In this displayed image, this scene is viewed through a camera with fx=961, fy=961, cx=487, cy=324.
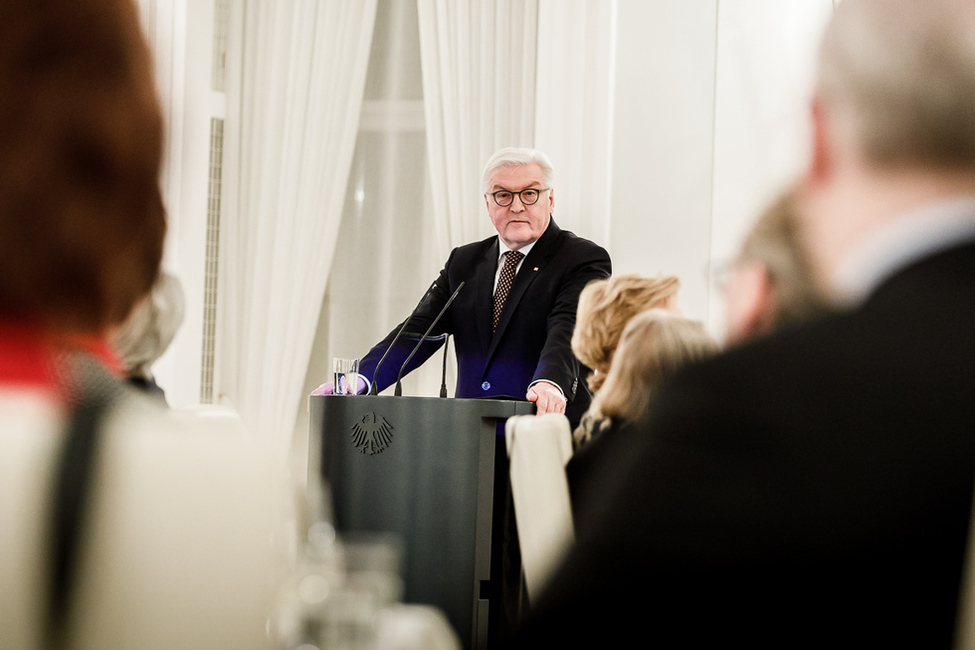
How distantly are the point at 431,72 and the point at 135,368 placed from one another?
13.2 feet

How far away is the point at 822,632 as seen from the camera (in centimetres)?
61

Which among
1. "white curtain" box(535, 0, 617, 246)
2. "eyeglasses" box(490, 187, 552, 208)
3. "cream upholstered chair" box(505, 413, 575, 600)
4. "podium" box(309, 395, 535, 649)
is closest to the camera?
"cream upholstered chair" box(505, 413, 575, 600)

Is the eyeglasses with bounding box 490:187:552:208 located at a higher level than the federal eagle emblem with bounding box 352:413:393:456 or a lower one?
higher

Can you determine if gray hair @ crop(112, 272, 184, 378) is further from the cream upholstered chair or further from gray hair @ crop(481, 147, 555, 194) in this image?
gray hair @ crop(481, 147, 555, 194)

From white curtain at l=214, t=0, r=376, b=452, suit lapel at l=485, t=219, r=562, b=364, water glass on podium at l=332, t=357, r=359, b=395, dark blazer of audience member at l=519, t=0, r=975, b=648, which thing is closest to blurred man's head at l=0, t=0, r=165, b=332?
dark blazer of audience member at l=519, t=0, r=975, b=648

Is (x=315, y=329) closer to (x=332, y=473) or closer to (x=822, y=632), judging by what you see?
(x=332, y=473)

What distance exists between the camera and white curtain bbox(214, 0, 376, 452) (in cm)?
601

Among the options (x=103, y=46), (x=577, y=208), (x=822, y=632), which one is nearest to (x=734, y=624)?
(x=822, y=632)

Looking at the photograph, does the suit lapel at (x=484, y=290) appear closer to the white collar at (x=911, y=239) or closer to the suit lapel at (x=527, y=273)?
the suit lapel at (x=527, y=273)

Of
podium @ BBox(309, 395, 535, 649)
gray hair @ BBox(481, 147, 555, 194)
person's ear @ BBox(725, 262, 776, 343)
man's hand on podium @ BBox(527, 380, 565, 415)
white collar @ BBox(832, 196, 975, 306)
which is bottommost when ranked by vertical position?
podium @ BBox(309, 395, 535, 649)

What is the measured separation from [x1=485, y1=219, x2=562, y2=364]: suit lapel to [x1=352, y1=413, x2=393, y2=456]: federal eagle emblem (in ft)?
3.41

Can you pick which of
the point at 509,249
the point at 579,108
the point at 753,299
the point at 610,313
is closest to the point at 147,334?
the point at 610,313

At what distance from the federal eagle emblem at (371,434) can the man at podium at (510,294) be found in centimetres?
74

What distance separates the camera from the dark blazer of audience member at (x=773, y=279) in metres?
0.78
